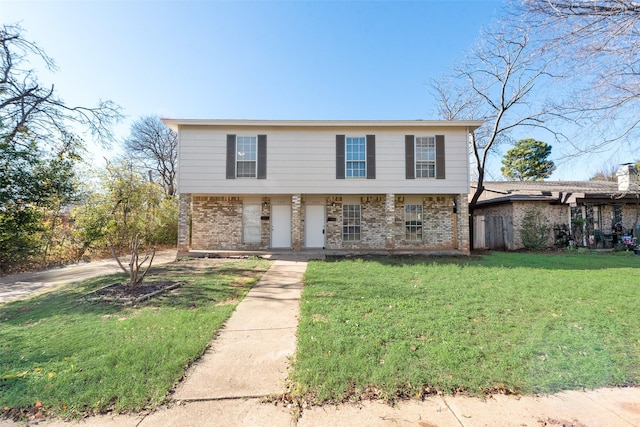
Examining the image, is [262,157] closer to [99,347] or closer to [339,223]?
[339,223]

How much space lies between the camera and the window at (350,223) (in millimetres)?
12727

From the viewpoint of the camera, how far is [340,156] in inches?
450

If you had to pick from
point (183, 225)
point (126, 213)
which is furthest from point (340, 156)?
point (126, 213)

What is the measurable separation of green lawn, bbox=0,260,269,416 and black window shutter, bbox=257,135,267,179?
247 inches

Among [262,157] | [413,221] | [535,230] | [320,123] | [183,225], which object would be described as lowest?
[535,230]

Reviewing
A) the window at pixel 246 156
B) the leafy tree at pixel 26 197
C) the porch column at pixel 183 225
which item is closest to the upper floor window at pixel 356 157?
the window at pixel 246 156

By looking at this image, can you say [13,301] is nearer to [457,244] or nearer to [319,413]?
[319,413]

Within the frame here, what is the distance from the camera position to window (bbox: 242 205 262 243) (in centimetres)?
1269

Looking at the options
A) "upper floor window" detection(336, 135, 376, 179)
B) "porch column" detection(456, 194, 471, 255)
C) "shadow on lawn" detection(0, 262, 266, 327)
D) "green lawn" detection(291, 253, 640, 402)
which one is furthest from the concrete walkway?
"porch column" detection(456, 194, 471, 255)

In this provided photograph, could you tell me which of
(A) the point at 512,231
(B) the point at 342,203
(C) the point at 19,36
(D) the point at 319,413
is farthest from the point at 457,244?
(C) the point at 19,36

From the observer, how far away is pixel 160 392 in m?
2.54

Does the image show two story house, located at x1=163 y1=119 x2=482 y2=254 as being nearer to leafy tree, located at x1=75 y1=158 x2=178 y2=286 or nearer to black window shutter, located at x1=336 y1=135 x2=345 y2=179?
black window shutter, located at x1=336 y1=135 x2=345 y2=179

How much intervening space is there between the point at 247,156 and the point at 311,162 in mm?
2550

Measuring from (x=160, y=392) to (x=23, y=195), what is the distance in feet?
32.3
